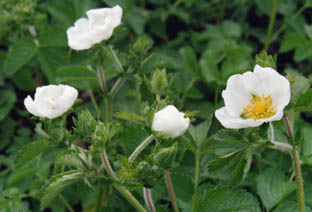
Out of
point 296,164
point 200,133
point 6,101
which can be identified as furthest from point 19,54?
point 296,164

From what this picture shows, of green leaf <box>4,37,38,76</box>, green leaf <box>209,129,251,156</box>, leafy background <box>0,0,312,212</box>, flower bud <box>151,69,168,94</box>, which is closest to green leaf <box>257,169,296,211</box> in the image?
leafy background <box>0,0,312,212</box>

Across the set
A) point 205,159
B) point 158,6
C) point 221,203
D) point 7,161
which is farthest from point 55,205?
point 158,6

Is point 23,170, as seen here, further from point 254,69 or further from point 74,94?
point 254,69

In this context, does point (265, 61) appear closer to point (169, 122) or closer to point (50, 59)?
point (169, 122)

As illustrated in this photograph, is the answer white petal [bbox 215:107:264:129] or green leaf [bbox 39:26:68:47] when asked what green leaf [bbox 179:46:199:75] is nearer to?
green leaf [bbox 39:26:68:47]

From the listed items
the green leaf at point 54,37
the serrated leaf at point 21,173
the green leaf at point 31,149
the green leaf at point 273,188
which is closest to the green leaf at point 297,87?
the green leaf at point 273,188

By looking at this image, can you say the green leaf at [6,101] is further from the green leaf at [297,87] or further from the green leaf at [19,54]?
the green leaf at [297,87]
